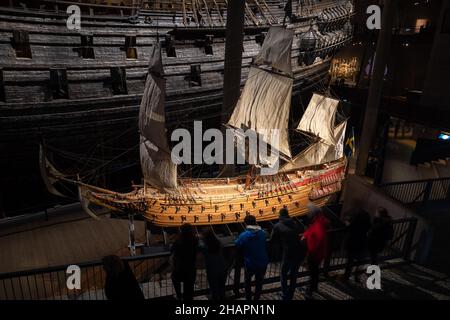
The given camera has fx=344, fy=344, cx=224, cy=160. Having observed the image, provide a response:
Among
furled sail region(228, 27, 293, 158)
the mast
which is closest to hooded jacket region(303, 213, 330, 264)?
the mast

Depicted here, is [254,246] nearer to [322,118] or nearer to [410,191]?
[410,191]

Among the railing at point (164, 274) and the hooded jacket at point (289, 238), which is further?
the railing at point (164, 274)

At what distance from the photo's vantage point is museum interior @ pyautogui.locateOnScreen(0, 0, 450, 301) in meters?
6.09

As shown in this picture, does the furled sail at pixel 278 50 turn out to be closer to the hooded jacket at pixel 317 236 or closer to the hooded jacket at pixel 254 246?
the hooded jacket at pixel 317 236

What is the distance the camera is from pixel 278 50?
1204 centimetres

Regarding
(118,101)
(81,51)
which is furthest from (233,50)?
(81,51)

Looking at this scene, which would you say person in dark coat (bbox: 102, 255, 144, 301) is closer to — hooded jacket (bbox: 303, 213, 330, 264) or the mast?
hooded jacket (bbox: 303, 213, 330, 264)

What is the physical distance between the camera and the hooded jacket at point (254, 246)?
203 inches

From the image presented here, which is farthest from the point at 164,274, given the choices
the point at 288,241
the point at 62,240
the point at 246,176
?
the point at 288,241

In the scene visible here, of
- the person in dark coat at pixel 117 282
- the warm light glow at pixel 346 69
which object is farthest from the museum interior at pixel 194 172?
the warm light glow at pixel 346 69

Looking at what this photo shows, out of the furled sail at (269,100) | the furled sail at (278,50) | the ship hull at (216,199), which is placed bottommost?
the ship hull at (216,199)

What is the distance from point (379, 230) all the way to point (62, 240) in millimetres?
8369

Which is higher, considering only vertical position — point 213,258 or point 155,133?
point 155,133

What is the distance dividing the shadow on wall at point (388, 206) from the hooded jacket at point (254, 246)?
4270 millimetres
